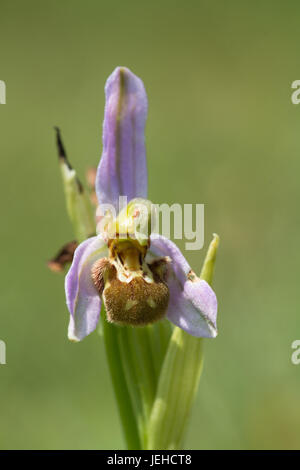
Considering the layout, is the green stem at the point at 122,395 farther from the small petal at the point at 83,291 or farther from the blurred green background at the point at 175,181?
the blurred green background at the point at 175,181

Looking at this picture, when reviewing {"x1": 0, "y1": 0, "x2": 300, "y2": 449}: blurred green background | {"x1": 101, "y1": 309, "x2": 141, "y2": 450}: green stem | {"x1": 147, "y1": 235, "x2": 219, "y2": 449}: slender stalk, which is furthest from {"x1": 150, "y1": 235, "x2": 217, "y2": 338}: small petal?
{"x1": 0, "y1": 0, "x2": 300, "y2": 449}: blurred green background

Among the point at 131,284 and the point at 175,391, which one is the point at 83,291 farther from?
the point at 175,391

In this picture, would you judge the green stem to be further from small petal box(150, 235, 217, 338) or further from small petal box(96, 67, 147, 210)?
small petal box(96, 67, 147, 210)

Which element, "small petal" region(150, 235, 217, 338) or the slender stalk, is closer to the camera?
"small petal" region(150, 235, 217, 338)

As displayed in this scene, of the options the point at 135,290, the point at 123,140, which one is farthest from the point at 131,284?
the point at 123,140

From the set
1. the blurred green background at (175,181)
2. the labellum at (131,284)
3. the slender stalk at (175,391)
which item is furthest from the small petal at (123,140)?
the blurred green background at (175,181)

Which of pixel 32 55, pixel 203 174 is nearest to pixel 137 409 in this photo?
pixel 203 174

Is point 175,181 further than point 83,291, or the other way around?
point 175,181
